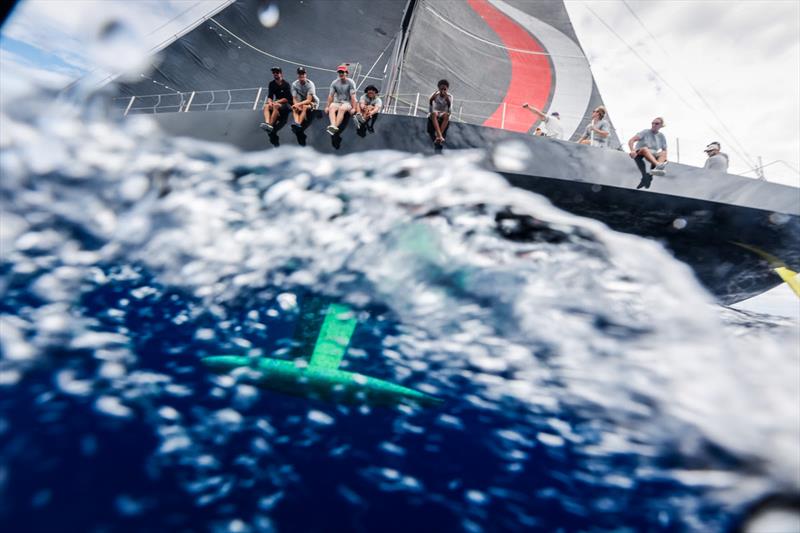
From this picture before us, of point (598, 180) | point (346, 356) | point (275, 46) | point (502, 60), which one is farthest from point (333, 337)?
point (275, 46)

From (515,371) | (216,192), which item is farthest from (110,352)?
(515,371)

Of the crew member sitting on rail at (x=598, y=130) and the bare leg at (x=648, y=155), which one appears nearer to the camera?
the bare leg at (x=648, y=155)

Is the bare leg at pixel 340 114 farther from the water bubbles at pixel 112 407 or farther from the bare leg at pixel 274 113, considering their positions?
the water bubbles at pixel 112 407

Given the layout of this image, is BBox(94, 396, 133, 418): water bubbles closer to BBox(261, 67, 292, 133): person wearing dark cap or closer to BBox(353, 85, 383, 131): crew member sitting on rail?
BBox(261, 67, 292, 133): person wearing dark cap

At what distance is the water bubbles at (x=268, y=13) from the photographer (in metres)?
10.9

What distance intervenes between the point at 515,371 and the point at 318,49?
1112cm

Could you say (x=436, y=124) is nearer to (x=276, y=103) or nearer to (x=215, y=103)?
(x=276, y=103)

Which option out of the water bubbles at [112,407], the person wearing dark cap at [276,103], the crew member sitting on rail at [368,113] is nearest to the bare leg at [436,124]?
the crew member sitting on rail at [368,113]

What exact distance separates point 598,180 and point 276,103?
11.7 ft

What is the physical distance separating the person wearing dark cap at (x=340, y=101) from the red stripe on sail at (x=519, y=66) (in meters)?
4.97

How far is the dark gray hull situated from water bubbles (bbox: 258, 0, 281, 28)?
813 centimetres

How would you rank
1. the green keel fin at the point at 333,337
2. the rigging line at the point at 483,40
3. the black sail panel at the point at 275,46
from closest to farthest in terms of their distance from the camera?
the green keel fin at the point at 333,337 < the rigging line at the point at 483,40 < the black sail panel at the point at 275,46

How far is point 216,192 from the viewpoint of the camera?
4.23 m

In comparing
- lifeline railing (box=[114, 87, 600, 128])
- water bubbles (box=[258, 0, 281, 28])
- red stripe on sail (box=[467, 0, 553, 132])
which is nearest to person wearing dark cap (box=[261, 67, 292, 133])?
lifeline railing (box=[114, 87, 600, 128])
